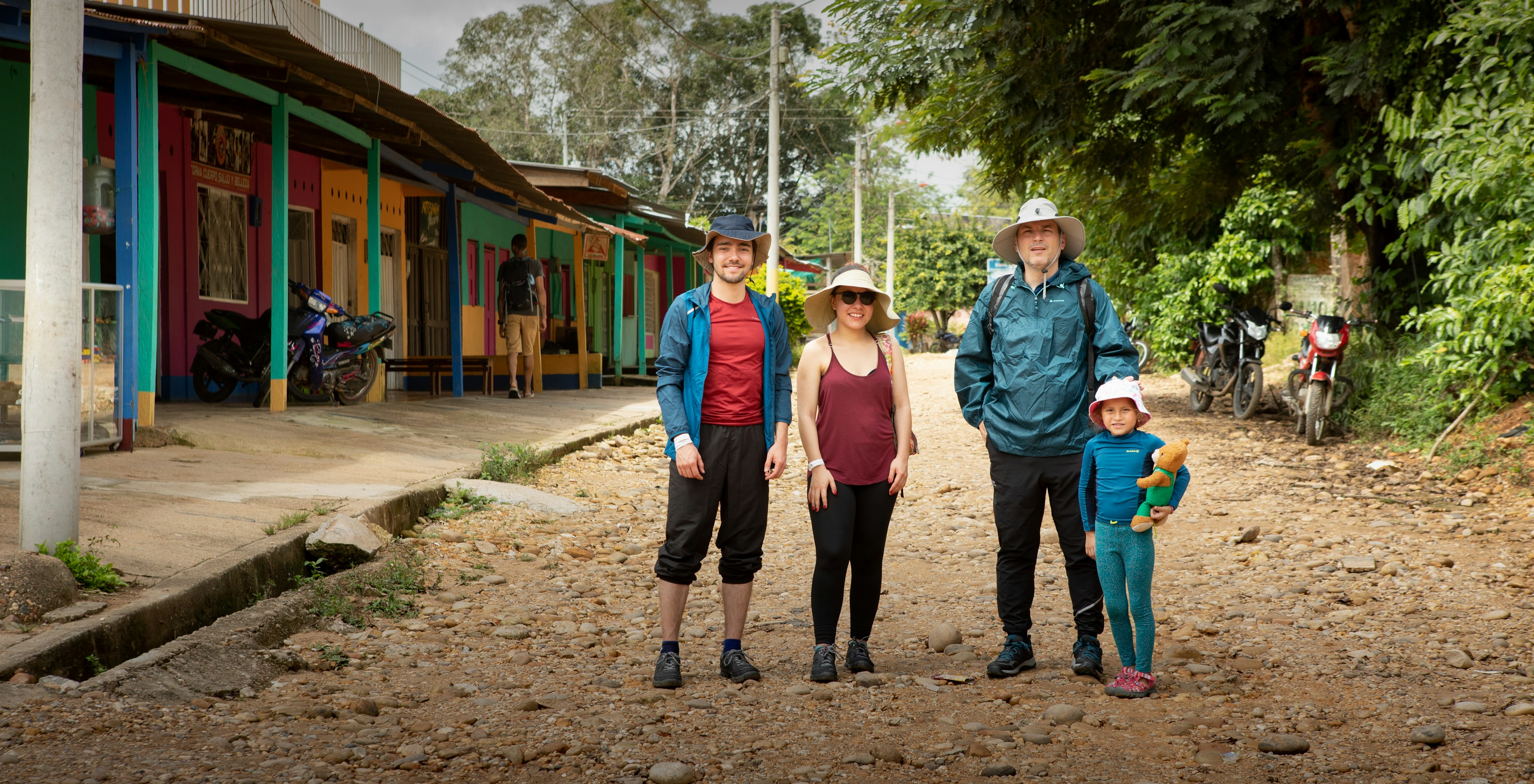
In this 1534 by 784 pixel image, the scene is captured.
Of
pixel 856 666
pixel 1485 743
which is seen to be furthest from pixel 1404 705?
pixel 856 666

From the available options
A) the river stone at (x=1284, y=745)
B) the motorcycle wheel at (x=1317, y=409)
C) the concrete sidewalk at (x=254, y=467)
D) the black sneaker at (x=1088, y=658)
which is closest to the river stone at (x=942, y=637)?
the black sneaker at (x=1088, y=658)

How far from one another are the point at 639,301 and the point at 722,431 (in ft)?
68.1

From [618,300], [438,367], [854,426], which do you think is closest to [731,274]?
[854,426]

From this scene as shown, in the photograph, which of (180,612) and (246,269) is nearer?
(180,612)

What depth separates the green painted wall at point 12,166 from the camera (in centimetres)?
915

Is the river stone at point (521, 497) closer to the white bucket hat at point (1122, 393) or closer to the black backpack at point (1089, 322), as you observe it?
the black backpack at point (1089, 322)

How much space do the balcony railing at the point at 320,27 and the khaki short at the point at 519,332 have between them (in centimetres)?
294

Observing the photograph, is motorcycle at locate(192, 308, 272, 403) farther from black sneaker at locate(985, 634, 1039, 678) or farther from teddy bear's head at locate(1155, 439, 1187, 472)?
teddy bear's head at locate(1155, 439, 1187, 472)

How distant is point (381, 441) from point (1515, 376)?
807 centimetres

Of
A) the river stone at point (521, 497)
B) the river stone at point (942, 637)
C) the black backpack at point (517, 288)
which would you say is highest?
the black backpack at point (517, 288)

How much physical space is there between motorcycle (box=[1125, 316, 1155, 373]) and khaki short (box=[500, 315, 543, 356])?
27.8 feet

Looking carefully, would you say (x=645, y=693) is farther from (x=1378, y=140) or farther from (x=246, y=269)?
(x=246, y=269)

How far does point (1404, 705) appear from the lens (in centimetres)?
364

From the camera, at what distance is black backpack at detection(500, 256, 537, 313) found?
45.2 feet
